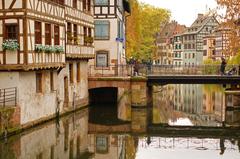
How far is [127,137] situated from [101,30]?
19518 mm

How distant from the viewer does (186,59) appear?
109938mm

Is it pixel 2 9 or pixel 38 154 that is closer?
pixel 38 154

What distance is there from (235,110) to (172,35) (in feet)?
272

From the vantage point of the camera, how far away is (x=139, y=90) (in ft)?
135

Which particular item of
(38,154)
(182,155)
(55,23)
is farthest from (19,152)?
(55,23)

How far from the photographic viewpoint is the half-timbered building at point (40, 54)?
2706 centimetres

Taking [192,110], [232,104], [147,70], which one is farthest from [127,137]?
[147,70]

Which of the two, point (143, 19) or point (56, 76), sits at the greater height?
point (143, 19)

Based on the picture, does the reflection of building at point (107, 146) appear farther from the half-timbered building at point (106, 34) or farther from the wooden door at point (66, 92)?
the half-timbered building at point (106, 34)

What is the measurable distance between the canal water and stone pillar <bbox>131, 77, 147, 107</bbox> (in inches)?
32.4

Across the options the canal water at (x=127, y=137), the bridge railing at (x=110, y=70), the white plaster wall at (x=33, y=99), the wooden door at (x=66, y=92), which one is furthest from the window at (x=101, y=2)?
the white plaster wall at (x=33, y=99)

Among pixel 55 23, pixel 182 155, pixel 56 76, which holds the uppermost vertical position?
pixel 55 23

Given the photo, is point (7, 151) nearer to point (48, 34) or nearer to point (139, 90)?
point (48, 34)

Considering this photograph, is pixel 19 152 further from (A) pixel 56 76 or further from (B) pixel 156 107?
(B) pixel 156 107
